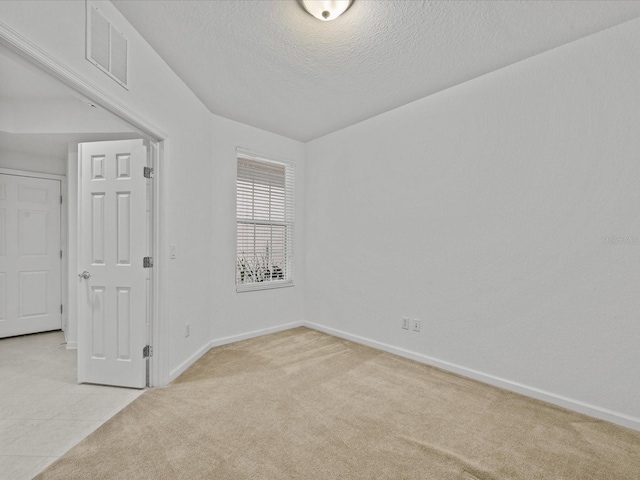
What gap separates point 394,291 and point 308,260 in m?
1.46

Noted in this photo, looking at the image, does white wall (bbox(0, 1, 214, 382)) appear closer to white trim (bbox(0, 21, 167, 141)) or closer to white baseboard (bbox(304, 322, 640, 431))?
white trim (bbox(0, 21, 167, 141))

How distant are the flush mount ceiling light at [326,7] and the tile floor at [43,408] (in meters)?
3.02

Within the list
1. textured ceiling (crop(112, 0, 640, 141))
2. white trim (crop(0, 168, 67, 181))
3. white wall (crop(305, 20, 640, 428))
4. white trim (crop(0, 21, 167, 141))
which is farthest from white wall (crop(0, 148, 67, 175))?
white wall (crop(305, 20, 640, 428))

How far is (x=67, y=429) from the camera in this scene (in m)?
2.06

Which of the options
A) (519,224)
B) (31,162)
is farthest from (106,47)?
(31,162)

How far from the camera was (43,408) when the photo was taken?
231 centimetres

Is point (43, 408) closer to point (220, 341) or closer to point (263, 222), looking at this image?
point (220, 341)

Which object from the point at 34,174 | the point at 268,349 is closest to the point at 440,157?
the point at 268,349

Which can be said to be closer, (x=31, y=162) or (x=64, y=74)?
(x=64, y=74)

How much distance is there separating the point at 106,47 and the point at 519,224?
3.19 metres

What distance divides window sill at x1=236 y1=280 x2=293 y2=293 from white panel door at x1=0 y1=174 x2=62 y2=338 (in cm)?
273

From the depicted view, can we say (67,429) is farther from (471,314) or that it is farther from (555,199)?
(555,199)

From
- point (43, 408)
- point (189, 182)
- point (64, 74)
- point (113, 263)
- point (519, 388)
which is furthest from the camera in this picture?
point (189, 182)

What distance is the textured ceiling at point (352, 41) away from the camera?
2.01m
